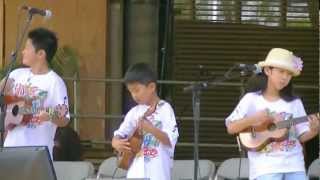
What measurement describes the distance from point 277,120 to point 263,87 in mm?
272

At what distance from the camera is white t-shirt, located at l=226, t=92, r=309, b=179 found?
4.81 m

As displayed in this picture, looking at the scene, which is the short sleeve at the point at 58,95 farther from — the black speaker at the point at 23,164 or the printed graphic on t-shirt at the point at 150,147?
the black speaker at the point at 23,164

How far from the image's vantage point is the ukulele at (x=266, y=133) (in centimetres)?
479

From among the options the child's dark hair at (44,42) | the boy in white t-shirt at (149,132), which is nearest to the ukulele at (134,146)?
the boy in white t-shirt at (149,132)

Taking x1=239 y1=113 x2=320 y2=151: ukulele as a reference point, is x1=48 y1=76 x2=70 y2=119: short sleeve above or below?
above

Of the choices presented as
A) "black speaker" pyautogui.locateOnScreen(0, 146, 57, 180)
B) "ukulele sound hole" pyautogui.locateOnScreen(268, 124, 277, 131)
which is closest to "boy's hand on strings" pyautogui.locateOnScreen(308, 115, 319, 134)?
"ukulele sound hole" pyautogui.locateOnScreen(268, 124, 277, 131)

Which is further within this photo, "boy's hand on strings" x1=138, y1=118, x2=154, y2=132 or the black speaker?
"boy's hand on strings" x1=138, y1=118, x2=154, y2=132

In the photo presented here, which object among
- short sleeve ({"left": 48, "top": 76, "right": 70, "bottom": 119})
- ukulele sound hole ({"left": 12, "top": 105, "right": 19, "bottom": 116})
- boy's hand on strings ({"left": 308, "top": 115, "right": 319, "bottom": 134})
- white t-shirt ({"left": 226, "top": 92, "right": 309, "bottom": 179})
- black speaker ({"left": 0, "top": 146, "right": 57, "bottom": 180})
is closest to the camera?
black speaker ({"left": 0, "top": 146, "right": 57, "bottom": 180})

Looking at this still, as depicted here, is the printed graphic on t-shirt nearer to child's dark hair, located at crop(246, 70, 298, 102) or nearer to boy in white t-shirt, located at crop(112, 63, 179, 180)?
boy in white t-shirt, located at crop(112, 63, 179, 180)

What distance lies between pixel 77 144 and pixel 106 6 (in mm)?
1814

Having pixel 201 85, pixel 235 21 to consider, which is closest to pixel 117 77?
pixel 235 21

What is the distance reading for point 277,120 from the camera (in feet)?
15.9

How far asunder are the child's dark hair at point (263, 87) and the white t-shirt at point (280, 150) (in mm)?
31

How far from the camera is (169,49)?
8875 millimetres
